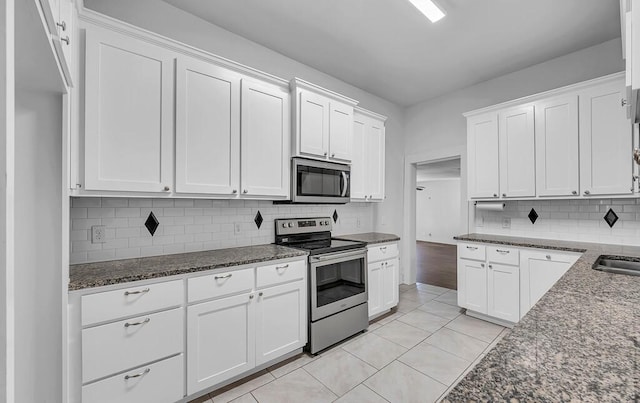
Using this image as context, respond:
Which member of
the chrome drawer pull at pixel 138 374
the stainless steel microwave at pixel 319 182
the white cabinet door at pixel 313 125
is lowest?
the chrome drawer pull at pixel 138 374

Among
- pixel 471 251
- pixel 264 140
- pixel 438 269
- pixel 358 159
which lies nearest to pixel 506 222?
pixel 471 251

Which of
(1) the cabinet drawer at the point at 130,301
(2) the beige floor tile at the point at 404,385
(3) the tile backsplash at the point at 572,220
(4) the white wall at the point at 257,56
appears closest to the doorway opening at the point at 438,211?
(4) the white wall at the point at 257,56

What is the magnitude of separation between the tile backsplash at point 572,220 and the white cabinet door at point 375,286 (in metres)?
1.67

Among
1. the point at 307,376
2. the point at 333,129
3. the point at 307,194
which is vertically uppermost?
the point at 333,129

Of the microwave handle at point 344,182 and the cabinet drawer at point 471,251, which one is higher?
the microwave handle at point 344,182

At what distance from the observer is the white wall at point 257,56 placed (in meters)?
2.19

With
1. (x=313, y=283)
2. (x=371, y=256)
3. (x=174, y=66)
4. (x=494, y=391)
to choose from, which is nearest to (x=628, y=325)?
(x=494, y=391)

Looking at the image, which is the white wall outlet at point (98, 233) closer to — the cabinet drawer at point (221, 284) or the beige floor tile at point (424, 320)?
the cabinet drawer at point (221, 284)

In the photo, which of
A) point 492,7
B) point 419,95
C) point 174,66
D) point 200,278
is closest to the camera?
point 200,278

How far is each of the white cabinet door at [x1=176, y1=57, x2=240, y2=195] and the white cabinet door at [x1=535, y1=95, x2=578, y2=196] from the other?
10.1 feet

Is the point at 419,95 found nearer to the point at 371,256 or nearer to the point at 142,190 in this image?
the point at 371,256

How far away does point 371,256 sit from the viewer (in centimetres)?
303

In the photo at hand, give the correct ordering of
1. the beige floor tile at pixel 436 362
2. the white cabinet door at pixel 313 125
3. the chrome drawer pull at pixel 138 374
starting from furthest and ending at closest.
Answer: the white cabinet door at pixel 313 125, the beige floor tile at pixel 436 362, the chrome drawer pull at pixel 138 374

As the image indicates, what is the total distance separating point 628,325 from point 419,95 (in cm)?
393
